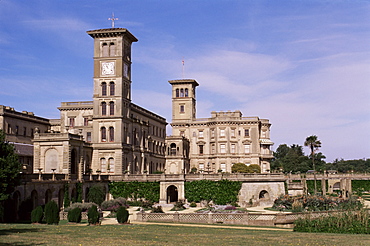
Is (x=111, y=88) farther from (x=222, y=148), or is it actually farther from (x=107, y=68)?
(x=222, y=148)

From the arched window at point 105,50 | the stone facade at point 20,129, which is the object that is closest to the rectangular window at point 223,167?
the arched window at point 105,50

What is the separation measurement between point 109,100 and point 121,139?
6220 millimetres

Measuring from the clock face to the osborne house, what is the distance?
152mm

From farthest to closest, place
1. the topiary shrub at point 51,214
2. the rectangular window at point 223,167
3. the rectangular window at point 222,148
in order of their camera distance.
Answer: the rectangular window at point 222,148 → the rectangular window at point 223,167 → the topiary shrub at point 51,214

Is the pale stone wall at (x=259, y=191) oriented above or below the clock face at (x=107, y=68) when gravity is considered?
below

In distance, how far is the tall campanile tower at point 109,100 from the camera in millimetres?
68188

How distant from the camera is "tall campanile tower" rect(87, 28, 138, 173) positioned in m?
68.2

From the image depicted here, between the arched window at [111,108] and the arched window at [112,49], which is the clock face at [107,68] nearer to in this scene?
the arched window at [112,49]

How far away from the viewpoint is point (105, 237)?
23328 mm

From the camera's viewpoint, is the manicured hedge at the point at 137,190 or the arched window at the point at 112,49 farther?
the arched window at the point at 112,49

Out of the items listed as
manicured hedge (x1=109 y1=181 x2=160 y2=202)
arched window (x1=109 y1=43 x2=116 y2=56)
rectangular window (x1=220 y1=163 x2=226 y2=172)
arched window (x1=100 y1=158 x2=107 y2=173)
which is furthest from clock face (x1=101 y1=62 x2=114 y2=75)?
rectangular window (x1=220 y1=163 x2=226 y2=172)

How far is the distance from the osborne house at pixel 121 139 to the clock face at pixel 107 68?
0.50 ft

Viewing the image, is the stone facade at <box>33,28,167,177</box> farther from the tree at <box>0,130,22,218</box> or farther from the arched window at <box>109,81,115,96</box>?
the tree at <box>0,130,22,218</box>

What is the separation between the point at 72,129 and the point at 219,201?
91.7 feet
